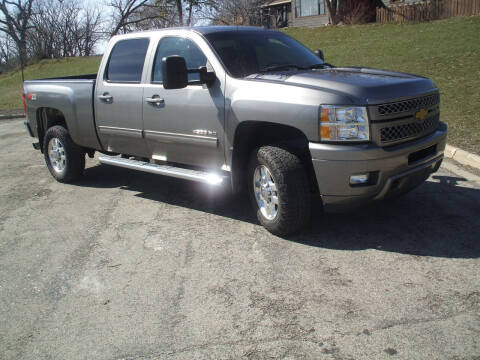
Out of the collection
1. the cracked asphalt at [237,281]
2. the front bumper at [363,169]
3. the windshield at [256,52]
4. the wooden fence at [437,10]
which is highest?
the wooden fence at [437,10]

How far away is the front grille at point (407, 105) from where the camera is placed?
155 inches

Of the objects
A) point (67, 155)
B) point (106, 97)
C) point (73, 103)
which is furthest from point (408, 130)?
point (67, 155)

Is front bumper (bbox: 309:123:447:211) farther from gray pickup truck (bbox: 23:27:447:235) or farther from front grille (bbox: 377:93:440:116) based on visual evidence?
front grille (bbox: 377:93:440:116)

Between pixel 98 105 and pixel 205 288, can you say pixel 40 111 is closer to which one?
pixel 98 105

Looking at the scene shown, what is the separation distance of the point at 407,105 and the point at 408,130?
21 centimetres

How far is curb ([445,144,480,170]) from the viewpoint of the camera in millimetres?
6258

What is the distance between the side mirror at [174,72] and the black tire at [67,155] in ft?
9.11

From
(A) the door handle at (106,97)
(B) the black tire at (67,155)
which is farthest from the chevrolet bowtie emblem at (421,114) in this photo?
(B) the black tire at (67,155)

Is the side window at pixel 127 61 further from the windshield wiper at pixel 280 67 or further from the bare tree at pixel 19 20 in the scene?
the bare tree at pixel 19 20

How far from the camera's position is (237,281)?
3793 millimetres

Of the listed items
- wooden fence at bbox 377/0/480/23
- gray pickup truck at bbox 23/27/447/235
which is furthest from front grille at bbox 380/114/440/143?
wooden fence at bbox 377/0/480/23

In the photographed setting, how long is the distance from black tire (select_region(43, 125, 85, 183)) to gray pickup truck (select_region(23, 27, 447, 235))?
0.38m

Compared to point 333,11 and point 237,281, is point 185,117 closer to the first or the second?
point 237,281

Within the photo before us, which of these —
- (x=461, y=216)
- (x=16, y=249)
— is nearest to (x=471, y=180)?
(x=461, y=216)
